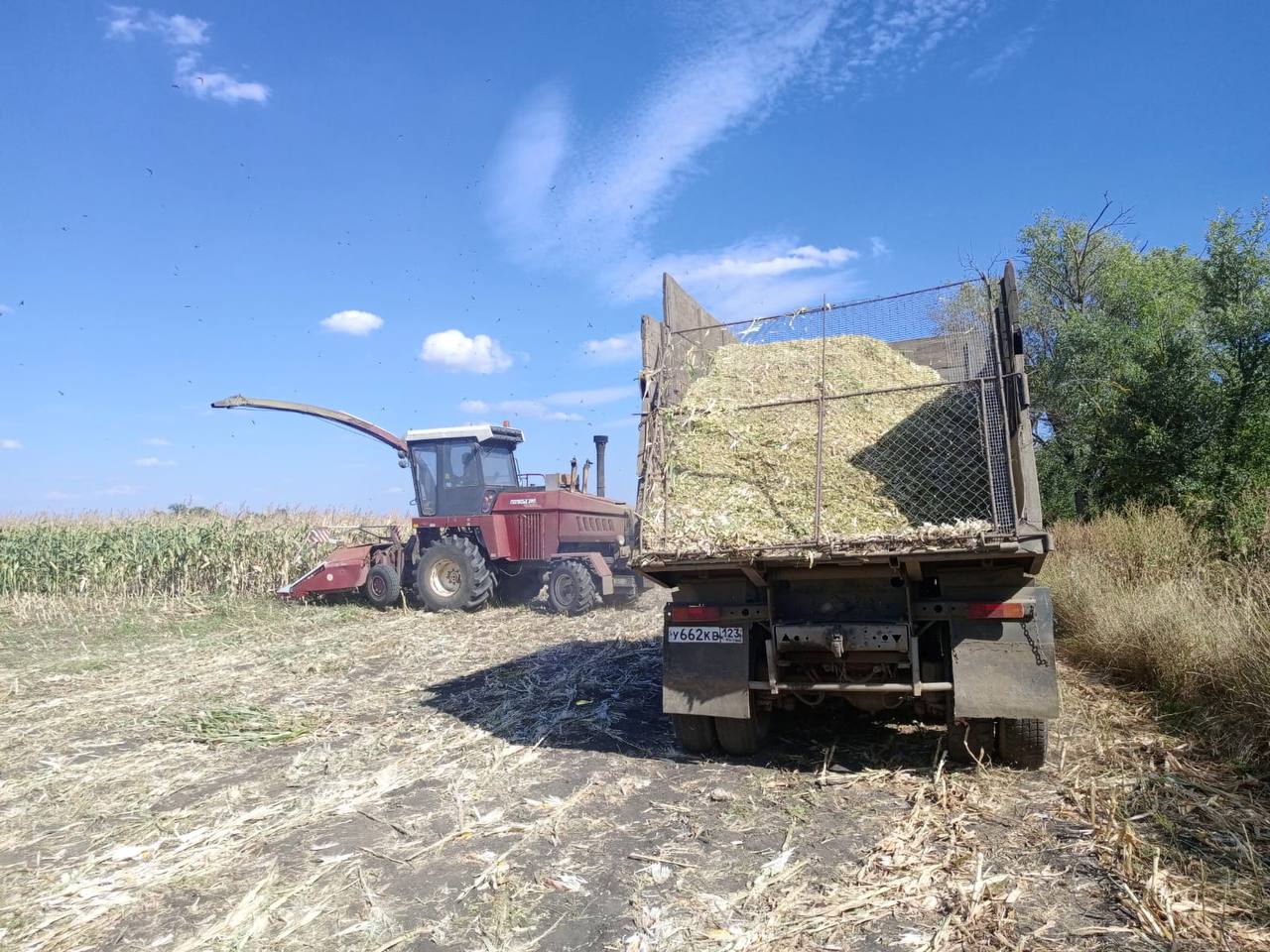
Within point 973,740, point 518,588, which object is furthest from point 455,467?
point 973,740

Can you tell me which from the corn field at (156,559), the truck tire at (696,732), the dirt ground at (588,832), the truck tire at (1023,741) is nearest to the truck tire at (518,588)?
the corn field at (156,559)

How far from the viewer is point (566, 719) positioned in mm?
Result: 6207

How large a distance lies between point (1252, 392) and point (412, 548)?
13656 millimetres

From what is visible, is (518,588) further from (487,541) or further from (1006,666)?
(1006,666)

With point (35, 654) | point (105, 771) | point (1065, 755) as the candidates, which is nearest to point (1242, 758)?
point (1065, 755)

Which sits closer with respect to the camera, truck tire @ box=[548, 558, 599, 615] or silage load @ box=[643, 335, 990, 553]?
silage load @ box=[643, 335, 990, 553]

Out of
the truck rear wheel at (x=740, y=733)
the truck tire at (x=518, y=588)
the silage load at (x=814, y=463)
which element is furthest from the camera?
the truck tire at (x=518, y=588)

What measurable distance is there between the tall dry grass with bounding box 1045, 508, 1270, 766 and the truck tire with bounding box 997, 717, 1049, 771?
3.56 feet

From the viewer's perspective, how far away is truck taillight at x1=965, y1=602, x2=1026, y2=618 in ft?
13.9

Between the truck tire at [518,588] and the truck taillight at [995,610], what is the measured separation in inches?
381

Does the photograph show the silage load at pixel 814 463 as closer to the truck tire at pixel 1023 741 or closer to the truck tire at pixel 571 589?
the truck tire at pixel 1023 741

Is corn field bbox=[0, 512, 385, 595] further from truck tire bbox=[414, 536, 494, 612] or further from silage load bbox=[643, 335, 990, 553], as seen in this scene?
silage load bbox=[643, 335, 990, 553]

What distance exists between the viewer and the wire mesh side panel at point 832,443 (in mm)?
4453

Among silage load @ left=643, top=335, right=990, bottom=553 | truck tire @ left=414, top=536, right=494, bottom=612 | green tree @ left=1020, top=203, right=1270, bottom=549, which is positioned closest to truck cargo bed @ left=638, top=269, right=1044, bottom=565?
silage load @ left=643, top=335, right=990, bottom=553
